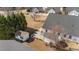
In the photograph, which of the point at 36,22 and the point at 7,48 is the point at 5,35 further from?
the point at 36,22

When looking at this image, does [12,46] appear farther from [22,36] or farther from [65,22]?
[65,22]

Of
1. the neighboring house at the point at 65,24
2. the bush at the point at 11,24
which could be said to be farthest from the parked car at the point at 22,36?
the neighboring house at the point at 65,24

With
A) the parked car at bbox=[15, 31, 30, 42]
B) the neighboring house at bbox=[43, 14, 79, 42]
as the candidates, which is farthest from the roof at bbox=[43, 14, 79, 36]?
the parked car at bbox=[15, 31, 30, 42]

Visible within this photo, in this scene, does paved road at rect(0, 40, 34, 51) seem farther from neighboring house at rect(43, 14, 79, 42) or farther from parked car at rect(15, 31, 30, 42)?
neighboring house at rect(43, 14, 79, 42)

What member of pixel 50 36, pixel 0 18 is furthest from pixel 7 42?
pixel 50 36

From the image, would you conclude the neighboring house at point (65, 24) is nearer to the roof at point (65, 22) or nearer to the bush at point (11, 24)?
the roof at point (65, 22)
